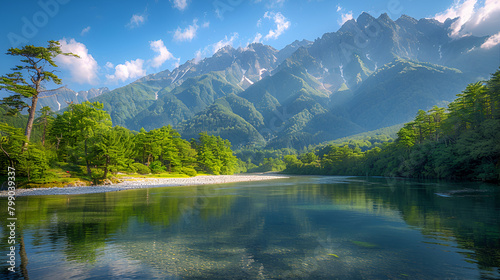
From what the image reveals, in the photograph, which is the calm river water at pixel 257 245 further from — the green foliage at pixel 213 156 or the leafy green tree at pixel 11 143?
the green foliage at pixel 213 156

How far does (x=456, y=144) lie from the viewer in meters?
49.9

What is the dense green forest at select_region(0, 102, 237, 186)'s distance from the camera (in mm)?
34875

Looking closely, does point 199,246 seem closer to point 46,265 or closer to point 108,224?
point 46,265

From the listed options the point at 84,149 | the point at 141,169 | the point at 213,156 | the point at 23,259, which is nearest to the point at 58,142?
the point at 84,149

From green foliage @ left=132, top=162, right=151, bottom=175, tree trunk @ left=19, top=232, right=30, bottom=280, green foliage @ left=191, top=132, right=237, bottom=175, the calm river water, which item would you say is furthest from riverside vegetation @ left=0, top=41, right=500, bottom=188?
tree trunk @ left=19, top=232, right=30, bottom=280

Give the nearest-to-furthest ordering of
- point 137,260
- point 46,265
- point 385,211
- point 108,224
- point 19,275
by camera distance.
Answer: point 19,275 → point 46,265 → point 137,260 → point 108,224 → point 385,211

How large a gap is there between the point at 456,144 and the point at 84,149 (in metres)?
72.1

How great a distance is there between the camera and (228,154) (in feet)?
356

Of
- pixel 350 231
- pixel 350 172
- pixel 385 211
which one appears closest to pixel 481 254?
pixel 350 231

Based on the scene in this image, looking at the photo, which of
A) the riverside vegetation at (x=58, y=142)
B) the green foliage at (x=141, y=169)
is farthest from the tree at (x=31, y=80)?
the green foliage at (x=141, y=169)

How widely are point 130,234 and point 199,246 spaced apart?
4529mm

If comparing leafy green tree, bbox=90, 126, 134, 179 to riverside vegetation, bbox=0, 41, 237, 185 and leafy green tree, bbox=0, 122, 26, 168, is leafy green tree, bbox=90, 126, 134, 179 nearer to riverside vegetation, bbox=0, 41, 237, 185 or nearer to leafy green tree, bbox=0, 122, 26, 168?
riverside vegetation, bbox=0, 41, 237, 185

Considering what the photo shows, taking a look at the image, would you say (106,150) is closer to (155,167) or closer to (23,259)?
(155,167)

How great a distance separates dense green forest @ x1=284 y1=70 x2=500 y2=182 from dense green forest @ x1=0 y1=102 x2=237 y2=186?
63.7 meters
